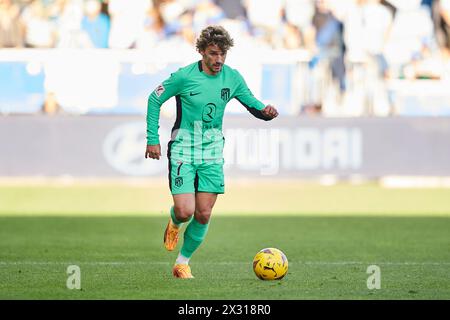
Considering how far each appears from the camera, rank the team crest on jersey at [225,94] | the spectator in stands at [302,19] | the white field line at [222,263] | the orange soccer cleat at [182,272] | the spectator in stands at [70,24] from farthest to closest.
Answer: the spectator in stands at [302,19] < the spectator in stands at [70,24] < the white field line at [222,263] < the team crest on jersey at [225,94] < the orange soccer cleat at [182,272]

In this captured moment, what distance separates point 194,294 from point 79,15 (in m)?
14.9

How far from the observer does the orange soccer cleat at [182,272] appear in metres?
10.1

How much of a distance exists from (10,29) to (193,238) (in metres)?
13.8

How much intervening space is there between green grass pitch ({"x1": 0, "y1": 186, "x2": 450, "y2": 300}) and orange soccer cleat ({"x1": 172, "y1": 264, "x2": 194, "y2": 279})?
106 millimetres

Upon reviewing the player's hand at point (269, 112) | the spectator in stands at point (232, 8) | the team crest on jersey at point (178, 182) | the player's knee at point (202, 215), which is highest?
the spectator in stands at point (232, 8)

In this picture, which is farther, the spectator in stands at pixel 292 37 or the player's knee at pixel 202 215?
the spectator in stands at pixel 292 37

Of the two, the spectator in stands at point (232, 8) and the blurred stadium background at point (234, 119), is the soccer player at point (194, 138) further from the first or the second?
the spectator in stands at point (232, 8)

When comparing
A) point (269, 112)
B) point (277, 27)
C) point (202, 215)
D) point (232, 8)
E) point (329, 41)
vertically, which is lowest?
point (202, 215)

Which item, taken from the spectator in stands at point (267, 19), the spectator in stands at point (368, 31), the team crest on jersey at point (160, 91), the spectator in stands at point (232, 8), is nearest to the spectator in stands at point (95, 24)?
the spectator in stands at point (232, 8)

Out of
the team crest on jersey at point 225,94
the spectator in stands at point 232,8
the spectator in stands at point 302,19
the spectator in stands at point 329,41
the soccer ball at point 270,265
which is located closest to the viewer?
the soccer ball at point 270,265

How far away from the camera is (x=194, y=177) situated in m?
10.2

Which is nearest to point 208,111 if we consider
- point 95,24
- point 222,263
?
point 222,263

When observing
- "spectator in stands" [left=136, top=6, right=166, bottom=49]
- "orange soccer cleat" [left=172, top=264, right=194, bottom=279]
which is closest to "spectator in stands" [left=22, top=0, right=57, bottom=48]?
"spectator in stands" [left=136, top=6, right=166, bottom=49]

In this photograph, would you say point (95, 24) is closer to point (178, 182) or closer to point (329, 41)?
point (329, 41)
